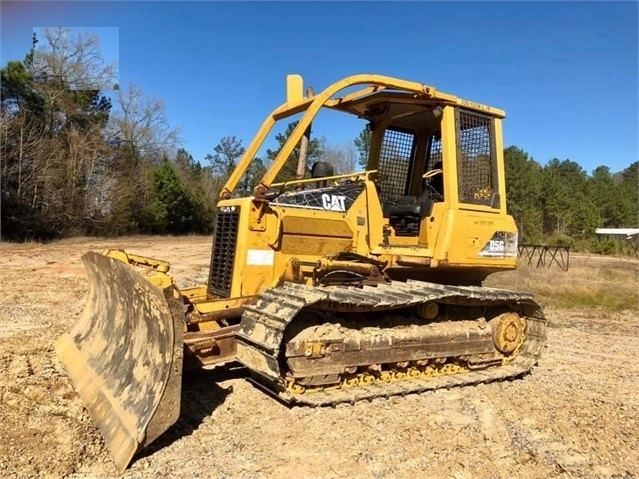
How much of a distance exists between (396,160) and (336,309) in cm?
291

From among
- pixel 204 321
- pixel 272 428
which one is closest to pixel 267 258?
pixel 204 321

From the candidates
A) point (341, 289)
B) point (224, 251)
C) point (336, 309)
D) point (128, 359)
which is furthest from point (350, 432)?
point (224, 251)

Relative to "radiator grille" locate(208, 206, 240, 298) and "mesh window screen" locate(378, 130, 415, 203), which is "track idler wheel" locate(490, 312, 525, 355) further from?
"radiator grille" locate(208, 206, 240, 298)

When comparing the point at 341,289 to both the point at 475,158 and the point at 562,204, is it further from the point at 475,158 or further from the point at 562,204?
the point at 562,204

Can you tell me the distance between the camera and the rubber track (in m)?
4.76

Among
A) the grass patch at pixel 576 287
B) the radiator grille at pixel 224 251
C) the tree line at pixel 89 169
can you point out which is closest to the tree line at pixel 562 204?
the tree line at pixel 89 169

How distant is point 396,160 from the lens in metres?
7.45

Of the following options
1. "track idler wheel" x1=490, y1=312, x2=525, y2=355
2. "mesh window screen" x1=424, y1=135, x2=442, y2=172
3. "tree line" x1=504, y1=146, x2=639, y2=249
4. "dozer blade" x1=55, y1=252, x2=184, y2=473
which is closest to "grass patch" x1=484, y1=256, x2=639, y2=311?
"track idler wheel" x1=490, y1=312, x2=525, y2=355

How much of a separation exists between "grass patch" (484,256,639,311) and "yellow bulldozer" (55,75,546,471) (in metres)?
6.80

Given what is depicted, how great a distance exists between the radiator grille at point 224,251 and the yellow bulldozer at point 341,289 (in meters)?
0.02

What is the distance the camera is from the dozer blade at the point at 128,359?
13.0 ft

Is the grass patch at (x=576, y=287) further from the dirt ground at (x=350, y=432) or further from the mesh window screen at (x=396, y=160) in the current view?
the mesh window screen at (x=396, y=160)

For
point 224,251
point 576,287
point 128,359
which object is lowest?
point 576,287

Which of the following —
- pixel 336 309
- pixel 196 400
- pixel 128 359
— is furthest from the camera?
pixel 336 309
